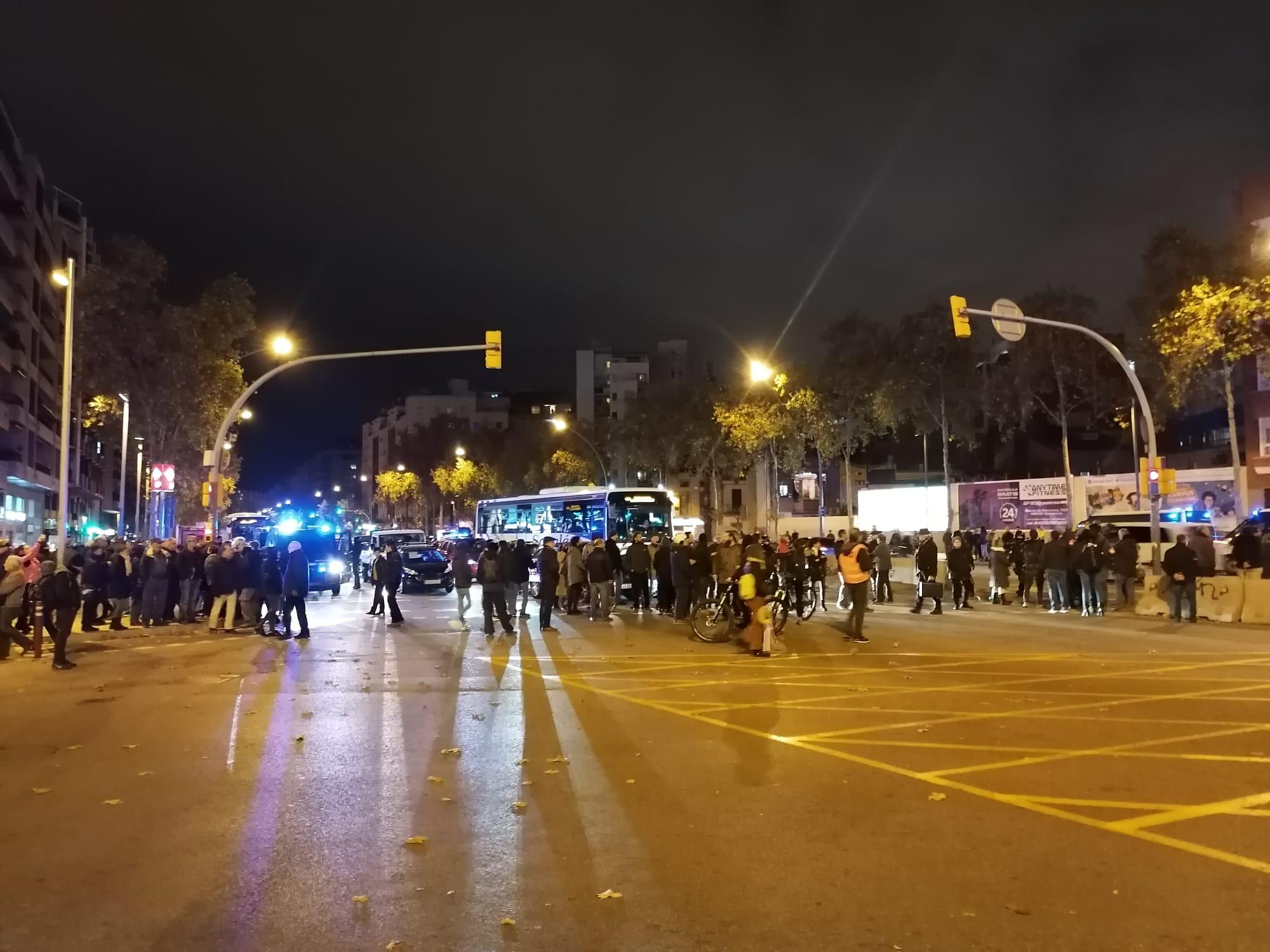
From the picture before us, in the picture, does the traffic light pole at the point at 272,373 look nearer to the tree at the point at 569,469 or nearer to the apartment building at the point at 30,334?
the apartment building at the point at 30,334

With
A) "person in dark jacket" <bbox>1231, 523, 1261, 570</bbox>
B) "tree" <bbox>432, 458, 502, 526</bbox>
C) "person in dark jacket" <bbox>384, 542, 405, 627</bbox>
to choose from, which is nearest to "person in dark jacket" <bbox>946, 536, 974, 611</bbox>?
"person in dark jacket" <bbox>1231, 523, 1261, 570</bbox>

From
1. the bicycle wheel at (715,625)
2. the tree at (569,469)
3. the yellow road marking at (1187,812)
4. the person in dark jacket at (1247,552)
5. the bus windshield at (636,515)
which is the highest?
the tree at (569,469)

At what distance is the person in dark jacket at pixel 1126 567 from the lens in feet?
66.4

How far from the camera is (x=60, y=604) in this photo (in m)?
13.4

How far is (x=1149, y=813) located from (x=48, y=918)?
22.0 feet

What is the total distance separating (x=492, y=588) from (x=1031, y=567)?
13.3 m

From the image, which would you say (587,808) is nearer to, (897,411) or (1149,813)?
(1149,813)

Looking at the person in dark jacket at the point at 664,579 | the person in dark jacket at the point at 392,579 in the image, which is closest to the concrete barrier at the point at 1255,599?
the person in dark jacket at the point at 664,579

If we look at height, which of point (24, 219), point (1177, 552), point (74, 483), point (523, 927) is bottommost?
point (523, 927)

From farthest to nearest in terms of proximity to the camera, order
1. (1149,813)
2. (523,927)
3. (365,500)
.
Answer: (365,500), (1149,813), (523,927)

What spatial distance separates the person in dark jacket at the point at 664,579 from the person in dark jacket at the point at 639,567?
8.1 inches

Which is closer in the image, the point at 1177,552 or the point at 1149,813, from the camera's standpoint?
the point at 1149,813

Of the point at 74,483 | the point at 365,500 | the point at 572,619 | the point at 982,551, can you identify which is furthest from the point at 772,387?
the point at 365,500

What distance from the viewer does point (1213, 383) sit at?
130ft
